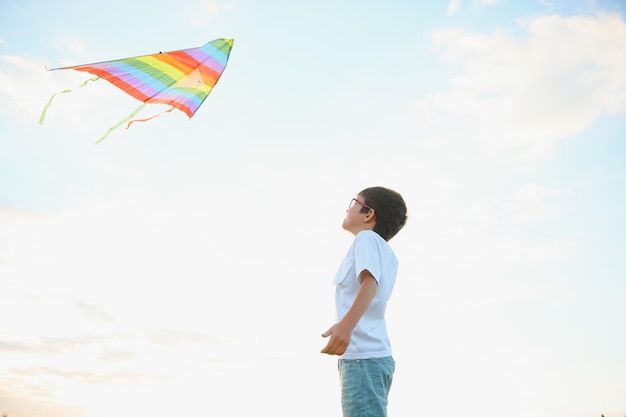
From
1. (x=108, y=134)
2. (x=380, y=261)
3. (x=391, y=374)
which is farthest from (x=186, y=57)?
(x=391, y=374)

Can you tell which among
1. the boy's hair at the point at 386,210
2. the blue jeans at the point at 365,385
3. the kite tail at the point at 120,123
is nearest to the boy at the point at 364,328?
the blue jeans at the point at 365,385

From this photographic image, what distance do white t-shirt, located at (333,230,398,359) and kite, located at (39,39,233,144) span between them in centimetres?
285

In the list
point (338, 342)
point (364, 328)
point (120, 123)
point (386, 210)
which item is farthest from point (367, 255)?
point (120, 123)

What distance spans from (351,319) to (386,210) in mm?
1165

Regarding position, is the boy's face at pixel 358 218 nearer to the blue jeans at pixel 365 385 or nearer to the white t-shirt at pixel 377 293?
the white t-shirt at pixel 377 293

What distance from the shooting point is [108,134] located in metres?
5.09

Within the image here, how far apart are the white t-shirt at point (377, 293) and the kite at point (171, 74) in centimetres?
285

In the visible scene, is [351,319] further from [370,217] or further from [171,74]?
[171,74]

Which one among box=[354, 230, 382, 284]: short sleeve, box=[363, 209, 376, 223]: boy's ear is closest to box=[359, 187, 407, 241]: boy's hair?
box=[363, 209, 376, 223]: boy's ear

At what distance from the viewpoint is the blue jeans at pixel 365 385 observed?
325 cm

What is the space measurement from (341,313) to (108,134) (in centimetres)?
285

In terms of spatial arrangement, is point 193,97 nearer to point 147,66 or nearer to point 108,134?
point 147,66

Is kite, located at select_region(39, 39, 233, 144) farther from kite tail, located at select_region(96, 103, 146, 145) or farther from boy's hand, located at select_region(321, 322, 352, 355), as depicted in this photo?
boy's hand, located at select_region(321, 322, 352, 355)

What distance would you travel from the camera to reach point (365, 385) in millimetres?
3303
